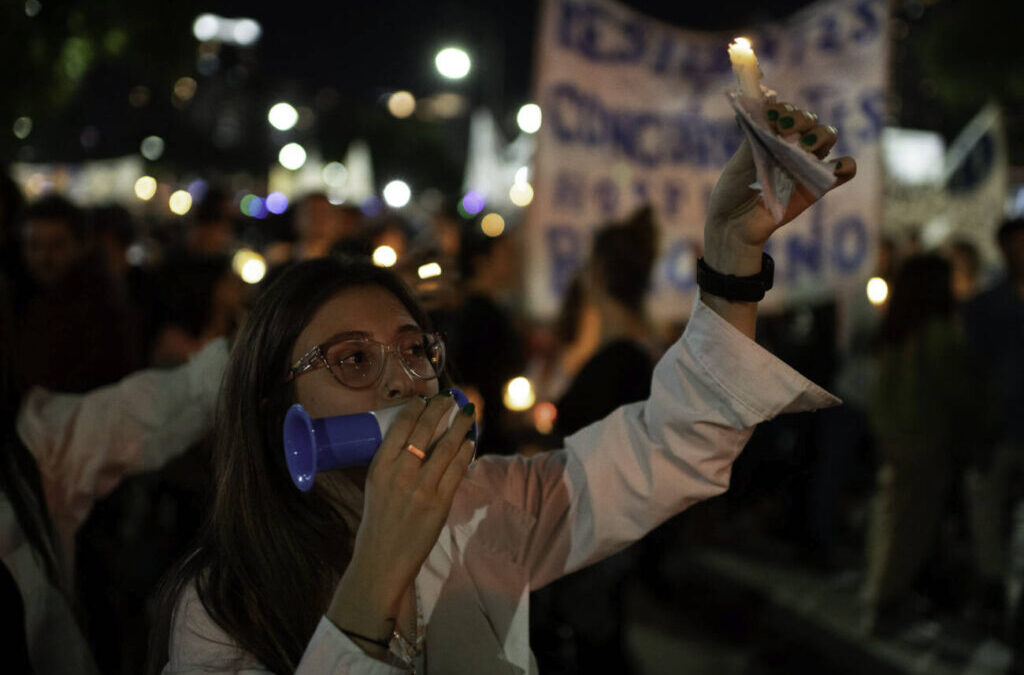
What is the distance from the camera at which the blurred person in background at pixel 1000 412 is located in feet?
20.5

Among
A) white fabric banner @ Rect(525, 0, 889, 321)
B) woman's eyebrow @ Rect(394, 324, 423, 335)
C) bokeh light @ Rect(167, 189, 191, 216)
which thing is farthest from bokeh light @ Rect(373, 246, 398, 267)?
bokeh light @ Rect(167, 189, 191, 216)

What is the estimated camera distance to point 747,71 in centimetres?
169

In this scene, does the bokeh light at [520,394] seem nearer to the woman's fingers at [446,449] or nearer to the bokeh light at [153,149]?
the woman's fingers at [446,449]

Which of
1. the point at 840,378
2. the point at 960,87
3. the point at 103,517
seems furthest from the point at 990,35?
the point at 103,517

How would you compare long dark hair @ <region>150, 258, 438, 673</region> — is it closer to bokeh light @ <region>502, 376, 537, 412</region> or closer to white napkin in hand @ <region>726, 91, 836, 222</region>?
white napkin in hand @ <region>726, 91, 836, 222</region>

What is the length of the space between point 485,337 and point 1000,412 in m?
3.53

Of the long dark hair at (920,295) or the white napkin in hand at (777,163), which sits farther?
the long dark hair at (920,295)

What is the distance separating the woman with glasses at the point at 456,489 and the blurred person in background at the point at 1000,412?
5.00 metres

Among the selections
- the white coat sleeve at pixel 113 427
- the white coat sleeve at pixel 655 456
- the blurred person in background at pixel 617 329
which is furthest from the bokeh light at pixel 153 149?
the white coat sleeve at pixel 655 456

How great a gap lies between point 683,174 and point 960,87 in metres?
15.3

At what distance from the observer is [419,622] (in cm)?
187

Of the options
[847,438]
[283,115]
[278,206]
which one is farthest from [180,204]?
[847,438]

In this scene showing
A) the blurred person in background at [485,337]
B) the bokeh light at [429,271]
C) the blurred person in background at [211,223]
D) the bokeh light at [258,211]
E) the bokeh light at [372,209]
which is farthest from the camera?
the bokeh light at [258,211]

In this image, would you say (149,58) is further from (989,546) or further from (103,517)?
(989,546)
